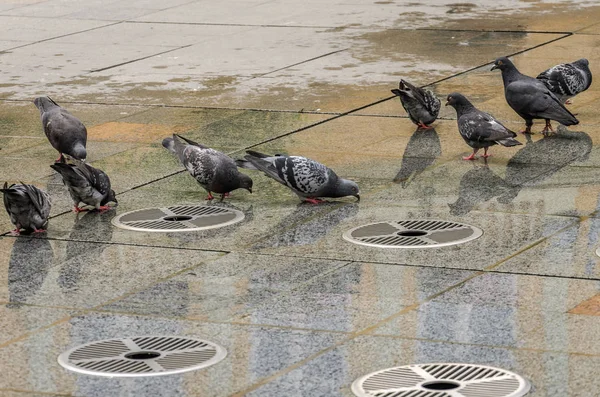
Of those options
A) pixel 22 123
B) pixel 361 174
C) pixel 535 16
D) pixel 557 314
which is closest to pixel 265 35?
pixel 535 16

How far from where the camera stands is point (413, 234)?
9.42m

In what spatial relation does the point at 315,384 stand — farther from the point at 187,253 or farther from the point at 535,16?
the point at 535,16

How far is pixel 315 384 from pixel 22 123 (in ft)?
26.0

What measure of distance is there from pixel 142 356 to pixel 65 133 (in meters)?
4.70

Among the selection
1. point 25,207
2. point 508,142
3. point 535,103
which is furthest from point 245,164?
point 535,103

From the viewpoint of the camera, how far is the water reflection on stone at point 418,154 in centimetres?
1127

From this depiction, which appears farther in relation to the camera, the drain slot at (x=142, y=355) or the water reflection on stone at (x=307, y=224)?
the water reflection on stone at (x=307, y=224)

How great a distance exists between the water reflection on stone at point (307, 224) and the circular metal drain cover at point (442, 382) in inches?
103

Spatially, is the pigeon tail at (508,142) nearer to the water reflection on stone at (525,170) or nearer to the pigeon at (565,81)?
the water reflection on stone at (525,170)

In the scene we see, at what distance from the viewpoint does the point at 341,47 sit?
17.9 m

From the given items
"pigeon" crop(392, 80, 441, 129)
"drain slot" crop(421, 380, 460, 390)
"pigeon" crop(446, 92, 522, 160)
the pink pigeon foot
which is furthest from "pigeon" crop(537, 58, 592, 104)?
"drain slot" crop(421, 380, 460, 390)

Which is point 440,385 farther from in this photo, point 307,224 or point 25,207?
point 25,207

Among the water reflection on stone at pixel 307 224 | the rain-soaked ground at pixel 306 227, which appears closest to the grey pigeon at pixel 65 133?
the rain-soaked ground at pixel 306 227

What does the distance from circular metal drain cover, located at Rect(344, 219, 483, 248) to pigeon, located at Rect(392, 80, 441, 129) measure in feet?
10.5
